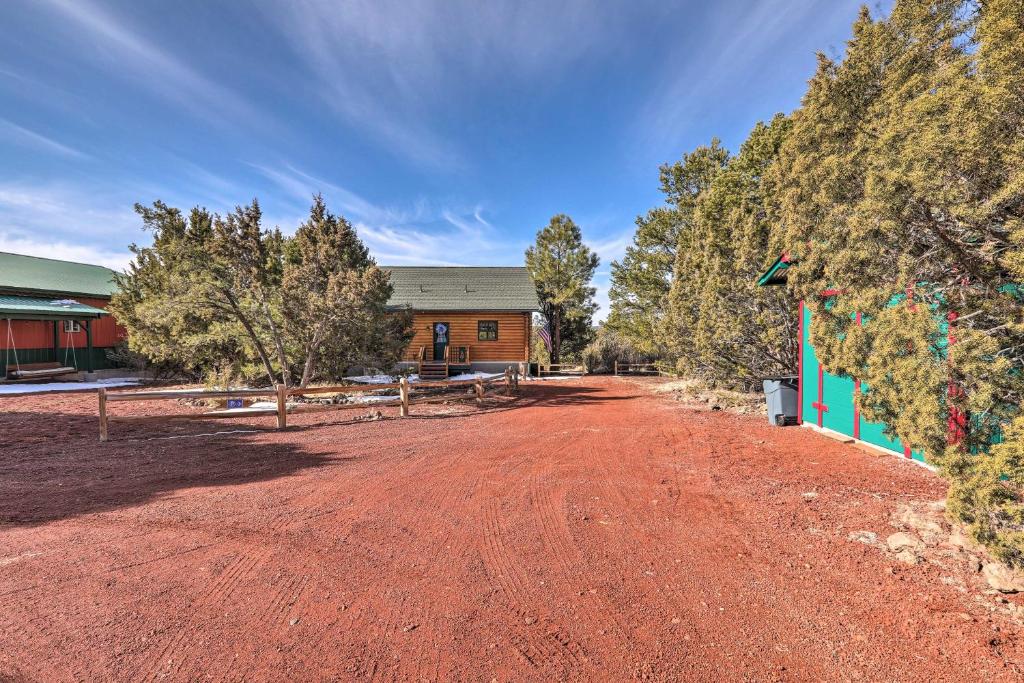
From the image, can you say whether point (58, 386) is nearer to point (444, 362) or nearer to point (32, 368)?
point (32, 368)

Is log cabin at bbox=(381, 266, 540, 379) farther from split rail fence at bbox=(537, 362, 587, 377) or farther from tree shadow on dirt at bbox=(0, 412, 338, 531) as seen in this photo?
tree shadow on dirt at bbox=(0, 412, 338, 531)

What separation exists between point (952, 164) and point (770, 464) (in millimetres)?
4871

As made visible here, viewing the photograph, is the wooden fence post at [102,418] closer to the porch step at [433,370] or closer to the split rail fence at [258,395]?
the split rail fence at [258,395]

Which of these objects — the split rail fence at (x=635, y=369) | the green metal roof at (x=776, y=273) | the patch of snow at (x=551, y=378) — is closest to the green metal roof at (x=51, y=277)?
the patch of snow at (x=551, y=378)

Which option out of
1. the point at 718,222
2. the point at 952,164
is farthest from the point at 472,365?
the point at 952,164

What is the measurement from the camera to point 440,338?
23281mm

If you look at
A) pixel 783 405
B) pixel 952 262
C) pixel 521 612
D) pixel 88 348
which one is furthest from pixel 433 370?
pixel 952 262

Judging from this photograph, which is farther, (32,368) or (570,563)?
(32,368)

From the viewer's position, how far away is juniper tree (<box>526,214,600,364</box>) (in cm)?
2633

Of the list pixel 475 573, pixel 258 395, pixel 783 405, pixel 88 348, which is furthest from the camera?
pixel 88 348

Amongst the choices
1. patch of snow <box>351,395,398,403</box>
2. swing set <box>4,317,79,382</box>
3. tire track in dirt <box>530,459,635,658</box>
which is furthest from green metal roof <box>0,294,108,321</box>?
tire track in dirt <box>530,459,635,658</box>

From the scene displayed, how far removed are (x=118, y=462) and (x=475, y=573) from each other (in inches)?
282

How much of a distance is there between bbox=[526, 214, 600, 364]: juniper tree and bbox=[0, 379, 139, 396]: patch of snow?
64.9 feet

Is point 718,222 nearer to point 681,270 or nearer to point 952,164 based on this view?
point 681,270
